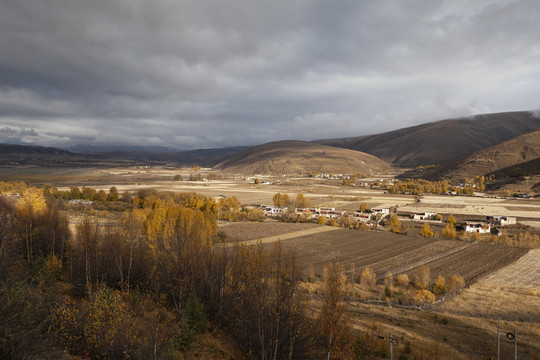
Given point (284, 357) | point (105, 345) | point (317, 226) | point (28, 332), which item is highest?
point (28, 332)

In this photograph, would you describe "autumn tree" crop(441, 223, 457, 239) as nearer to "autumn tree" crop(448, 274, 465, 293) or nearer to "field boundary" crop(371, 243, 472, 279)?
"field boundary" crop(371, 243, 472, 279)

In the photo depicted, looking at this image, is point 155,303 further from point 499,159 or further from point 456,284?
point 499,159

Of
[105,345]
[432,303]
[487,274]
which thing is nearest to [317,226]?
[487,274]

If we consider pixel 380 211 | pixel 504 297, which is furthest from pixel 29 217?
pixel 380 211

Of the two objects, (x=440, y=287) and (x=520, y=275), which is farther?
(x=520, y=275)

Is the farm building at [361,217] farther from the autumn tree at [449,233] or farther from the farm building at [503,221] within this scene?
the farm building at [503,221]

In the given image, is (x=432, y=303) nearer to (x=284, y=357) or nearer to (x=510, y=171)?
(x=284, y=357)
